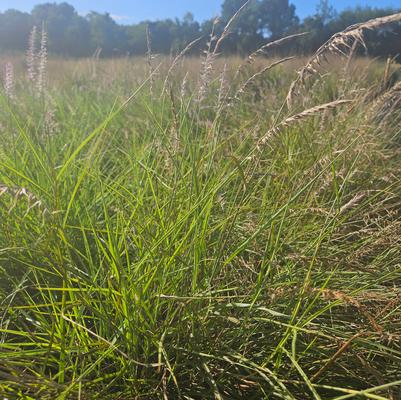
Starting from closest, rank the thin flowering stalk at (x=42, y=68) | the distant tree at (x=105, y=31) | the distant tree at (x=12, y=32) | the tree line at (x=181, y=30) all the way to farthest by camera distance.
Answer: the thin flowering stalk at (x=42, y=68) < the tree line at (x=181, y=30) < the distant tree at (x=12, y=32) < the distant tree at (x=105, y=31)

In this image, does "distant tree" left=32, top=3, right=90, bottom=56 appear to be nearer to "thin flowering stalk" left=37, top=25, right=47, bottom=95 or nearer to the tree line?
the tree line

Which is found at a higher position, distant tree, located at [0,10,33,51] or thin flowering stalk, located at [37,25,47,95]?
distant tree, located at [0,10,33,51]

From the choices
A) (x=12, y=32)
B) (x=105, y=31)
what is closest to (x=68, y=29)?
(x=105, y=31)

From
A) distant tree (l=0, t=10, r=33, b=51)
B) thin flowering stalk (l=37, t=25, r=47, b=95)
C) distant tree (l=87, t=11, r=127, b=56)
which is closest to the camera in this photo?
thin flowering stalk (l=37, t=25, r=47, b=95)

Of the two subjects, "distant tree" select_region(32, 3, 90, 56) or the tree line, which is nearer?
the tree line

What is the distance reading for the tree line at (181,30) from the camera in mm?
2520

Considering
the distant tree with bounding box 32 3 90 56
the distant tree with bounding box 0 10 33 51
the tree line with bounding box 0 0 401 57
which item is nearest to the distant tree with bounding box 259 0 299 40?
the tree line with bounding box 0 0 401 57

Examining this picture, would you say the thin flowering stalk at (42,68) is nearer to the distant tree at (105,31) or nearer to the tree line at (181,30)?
the tree line at (181,30)

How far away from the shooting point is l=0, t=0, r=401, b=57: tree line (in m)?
2.52

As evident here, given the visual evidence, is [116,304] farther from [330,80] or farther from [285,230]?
[330,80]

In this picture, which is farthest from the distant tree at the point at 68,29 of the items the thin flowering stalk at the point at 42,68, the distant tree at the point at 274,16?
the thin flowering stalk at the point at 42,68

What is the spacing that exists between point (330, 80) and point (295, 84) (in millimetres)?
4205

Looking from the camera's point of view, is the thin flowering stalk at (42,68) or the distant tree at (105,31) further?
the distant tree at (105,31)

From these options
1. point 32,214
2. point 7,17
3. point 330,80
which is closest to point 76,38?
point 7,17
